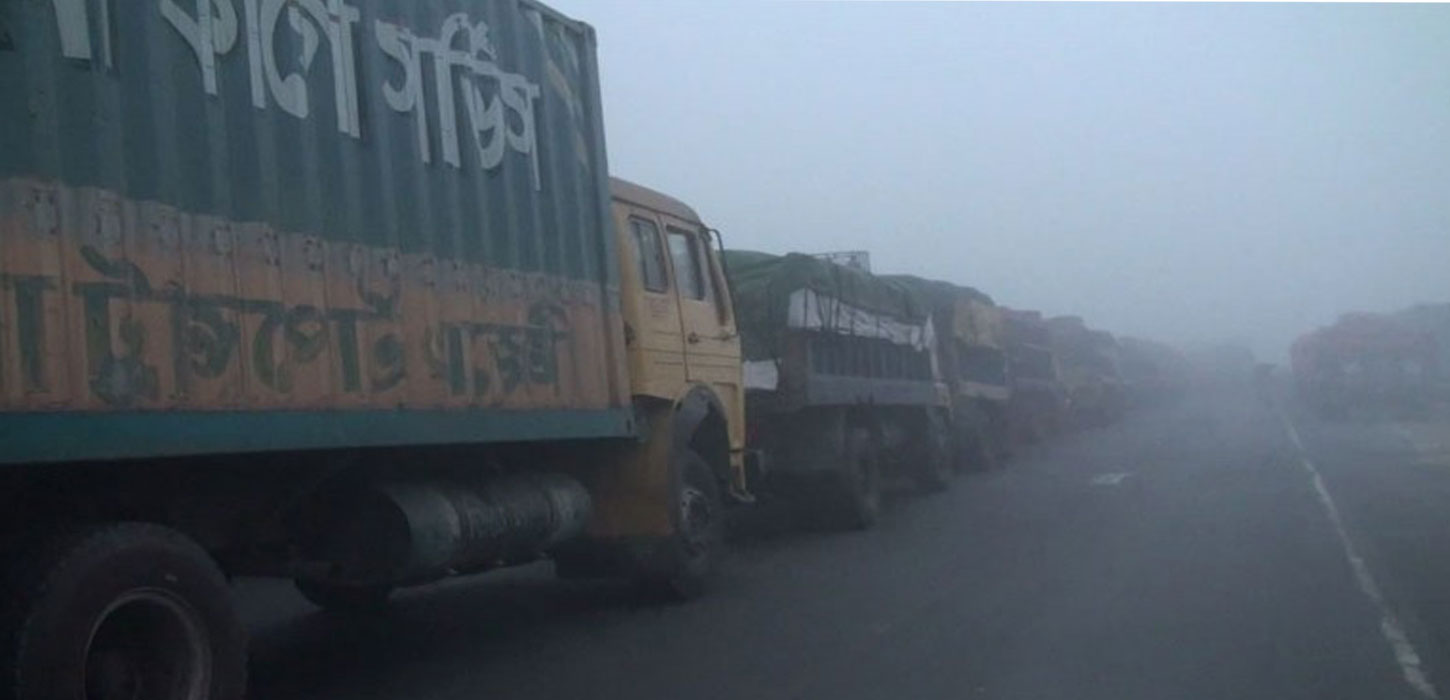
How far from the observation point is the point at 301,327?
23.2 ft

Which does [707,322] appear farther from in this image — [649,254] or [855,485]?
[855,485]

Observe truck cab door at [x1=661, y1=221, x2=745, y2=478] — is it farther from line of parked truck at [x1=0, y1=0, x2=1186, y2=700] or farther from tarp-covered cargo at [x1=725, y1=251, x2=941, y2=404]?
tarp-covered cargo at [x1=725, y1=251, x2=941, y2=404]

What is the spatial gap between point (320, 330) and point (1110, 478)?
18.5m

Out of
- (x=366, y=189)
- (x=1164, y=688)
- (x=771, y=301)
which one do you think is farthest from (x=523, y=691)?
(x=771, y=301)

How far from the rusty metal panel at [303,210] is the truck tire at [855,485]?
664cm

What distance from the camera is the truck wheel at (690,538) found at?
1104cm

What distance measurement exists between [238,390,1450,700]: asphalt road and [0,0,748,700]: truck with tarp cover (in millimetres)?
613

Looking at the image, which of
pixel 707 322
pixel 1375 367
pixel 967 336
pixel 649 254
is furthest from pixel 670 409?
pixel 1375 367

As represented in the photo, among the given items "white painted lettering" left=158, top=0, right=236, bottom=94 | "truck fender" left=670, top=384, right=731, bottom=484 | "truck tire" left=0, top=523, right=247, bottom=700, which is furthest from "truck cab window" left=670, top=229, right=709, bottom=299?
"truck tire" left=0, top=523, right=247, bottom=700

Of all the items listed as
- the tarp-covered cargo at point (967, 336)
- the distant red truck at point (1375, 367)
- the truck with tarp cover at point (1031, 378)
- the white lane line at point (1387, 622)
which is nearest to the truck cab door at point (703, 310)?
the white lane line at point (1387, 622)

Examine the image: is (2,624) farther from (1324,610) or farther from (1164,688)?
(1324,610)

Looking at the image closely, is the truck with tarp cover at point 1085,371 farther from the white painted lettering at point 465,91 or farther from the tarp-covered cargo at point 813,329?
the white painted lettering at point 465,91

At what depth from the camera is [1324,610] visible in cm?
1073

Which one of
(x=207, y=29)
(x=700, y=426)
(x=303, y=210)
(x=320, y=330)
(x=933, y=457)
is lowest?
(x=933, y=457)
